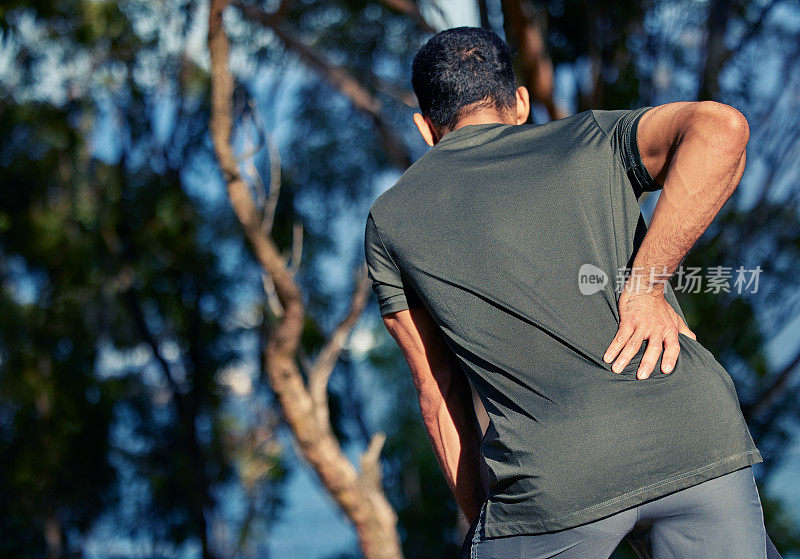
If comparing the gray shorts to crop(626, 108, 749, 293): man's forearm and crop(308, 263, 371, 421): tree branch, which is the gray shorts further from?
crop(308, 263, 371, 421): tree branch

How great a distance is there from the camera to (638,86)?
19.1 ft

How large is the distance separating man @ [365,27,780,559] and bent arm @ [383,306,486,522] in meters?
0.10

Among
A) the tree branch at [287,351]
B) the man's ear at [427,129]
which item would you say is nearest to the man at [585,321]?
the man's ear at [427,129]

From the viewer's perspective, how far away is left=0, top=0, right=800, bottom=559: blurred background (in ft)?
20.3

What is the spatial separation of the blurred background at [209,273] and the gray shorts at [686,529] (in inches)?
194

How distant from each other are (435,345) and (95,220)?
780 centimetres

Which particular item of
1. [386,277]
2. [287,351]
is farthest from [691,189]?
[287,351]

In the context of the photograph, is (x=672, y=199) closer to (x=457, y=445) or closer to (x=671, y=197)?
(x=671, y=197)

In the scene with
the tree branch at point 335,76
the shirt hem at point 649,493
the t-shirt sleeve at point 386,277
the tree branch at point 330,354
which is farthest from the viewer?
the tree branch at point 335,76

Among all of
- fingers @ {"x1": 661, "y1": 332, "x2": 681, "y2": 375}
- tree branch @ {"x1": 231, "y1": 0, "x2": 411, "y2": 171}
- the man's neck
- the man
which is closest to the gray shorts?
the man

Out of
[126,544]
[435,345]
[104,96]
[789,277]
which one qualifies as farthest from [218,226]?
[435,345]

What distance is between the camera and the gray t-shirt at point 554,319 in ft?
3.24

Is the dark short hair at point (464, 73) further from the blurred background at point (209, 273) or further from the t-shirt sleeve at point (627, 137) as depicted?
the blurred background at point (209, 273)

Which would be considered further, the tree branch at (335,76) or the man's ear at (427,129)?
the tree branch at (335,76)
